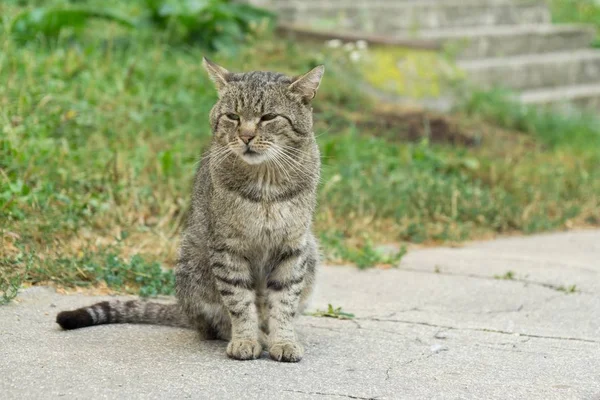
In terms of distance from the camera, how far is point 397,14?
10812 millimetres

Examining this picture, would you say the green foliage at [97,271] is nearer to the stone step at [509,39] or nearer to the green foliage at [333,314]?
the green foliage at [333,314]

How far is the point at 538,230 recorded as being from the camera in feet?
23.1

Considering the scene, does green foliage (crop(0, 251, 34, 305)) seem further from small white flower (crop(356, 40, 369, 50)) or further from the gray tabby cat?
small white flower (crop(356, 40, 369, 50))

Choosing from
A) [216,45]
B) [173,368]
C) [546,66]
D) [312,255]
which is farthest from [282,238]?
[546,66]

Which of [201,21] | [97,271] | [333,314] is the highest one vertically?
[201,21]

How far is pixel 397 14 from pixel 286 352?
7.47 m

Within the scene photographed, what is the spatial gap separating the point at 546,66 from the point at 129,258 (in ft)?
24.0

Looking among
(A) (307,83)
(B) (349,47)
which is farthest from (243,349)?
(B) (349,47)

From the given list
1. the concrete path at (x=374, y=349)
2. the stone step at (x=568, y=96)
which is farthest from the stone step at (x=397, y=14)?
the concrete path at (x=374, y=349)

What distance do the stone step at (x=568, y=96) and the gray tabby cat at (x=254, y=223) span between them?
6.74m

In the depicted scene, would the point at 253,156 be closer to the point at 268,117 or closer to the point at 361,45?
the point at 268,117

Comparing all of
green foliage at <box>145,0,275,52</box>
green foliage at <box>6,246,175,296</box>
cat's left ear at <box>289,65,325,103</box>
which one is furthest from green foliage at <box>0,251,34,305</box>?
Answer: green foliage at <box>145,0,275,52</box>

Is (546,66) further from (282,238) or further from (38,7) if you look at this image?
(282,238)

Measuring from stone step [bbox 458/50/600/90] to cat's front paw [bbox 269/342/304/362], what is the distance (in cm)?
651
